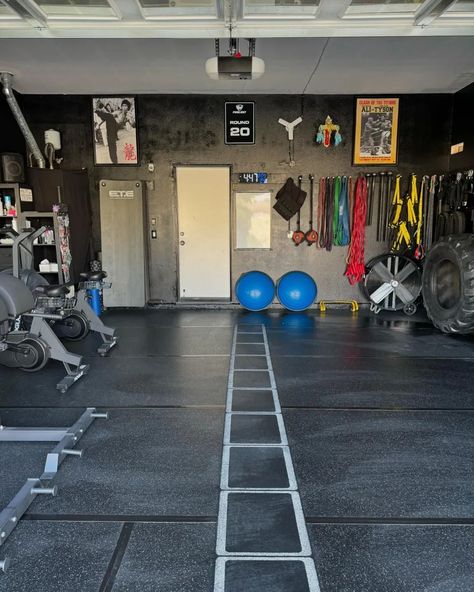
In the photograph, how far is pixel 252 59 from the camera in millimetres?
4074

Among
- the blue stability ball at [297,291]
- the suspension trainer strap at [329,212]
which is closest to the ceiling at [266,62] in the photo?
the suspension trainer strap at [329,212]

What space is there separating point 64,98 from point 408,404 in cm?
645

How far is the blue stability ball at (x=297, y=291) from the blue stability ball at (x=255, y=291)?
7.3 inches

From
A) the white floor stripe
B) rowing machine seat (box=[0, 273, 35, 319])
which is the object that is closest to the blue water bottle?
rowing machine seat (box=[0, 273, 35, 319])

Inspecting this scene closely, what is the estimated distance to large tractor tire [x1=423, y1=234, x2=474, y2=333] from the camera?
4910mm

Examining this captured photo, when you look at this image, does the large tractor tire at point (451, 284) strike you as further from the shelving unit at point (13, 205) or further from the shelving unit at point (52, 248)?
the shelving unit at point (13, 205)

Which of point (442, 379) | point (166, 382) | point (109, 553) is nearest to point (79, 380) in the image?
point (166, 382)

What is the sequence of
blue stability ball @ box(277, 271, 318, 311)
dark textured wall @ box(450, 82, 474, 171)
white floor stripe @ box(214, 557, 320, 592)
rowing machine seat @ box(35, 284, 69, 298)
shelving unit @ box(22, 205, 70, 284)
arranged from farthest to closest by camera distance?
blue stability ball @ box(277, 271, 318, 311) → dark textured wall @ box(450, 82, 474, 171) → shelving unit @ box(22, 205, 70, 284) → rowing machine seat @ box(35, 284, 69, 298) → white floor stripe @ box(214, 557, 320, 592)

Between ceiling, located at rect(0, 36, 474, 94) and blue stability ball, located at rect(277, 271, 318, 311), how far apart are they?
9.01ft

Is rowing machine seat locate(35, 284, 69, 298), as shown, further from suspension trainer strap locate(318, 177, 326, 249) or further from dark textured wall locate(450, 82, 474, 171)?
dark textured wall locate(450, 82, 474, 171)

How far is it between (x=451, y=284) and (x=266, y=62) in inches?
139

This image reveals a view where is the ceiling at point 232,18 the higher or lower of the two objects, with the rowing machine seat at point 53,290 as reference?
higher

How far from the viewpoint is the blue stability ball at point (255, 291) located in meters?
6.68

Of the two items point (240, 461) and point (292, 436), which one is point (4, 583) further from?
point (292, 436)
